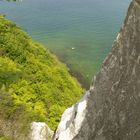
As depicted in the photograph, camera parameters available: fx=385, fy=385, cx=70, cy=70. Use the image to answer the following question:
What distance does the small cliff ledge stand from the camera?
40.9 ft

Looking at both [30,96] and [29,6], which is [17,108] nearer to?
[30,96]

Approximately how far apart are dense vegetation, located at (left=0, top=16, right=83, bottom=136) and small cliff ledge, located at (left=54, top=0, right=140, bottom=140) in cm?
502

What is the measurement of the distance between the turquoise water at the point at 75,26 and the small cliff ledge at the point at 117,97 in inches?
892

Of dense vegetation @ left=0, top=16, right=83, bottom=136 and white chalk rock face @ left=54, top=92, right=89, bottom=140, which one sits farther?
dense vegetation @ left=0, top=16, right=83, bottom=136

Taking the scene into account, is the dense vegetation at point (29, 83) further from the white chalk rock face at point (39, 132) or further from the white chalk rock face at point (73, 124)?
the white chalk rock face at point (73, 124)

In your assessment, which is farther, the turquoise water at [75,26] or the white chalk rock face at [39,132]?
the turquoise water at [75,26]

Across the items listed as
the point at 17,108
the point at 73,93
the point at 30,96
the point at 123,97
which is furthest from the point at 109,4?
the point at 123,97

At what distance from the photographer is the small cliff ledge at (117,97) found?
1247 cm

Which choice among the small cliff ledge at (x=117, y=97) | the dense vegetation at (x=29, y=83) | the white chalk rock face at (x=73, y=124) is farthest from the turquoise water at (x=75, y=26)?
the small cliff ledge at (x=117, y=97)

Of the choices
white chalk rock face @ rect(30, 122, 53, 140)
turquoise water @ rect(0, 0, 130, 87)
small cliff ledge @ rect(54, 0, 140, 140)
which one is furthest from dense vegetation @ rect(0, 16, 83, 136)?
turquoise water @ rect(0, 0, 130, 87)

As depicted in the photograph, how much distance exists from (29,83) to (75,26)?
27.7 metres

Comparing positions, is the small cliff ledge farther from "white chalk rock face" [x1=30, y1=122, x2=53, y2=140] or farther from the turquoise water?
the turquoise water

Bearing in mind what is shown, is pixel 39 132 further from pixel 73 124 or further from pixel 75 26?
pixel 75 26

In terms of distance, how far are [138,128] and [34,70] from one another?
724 inches
